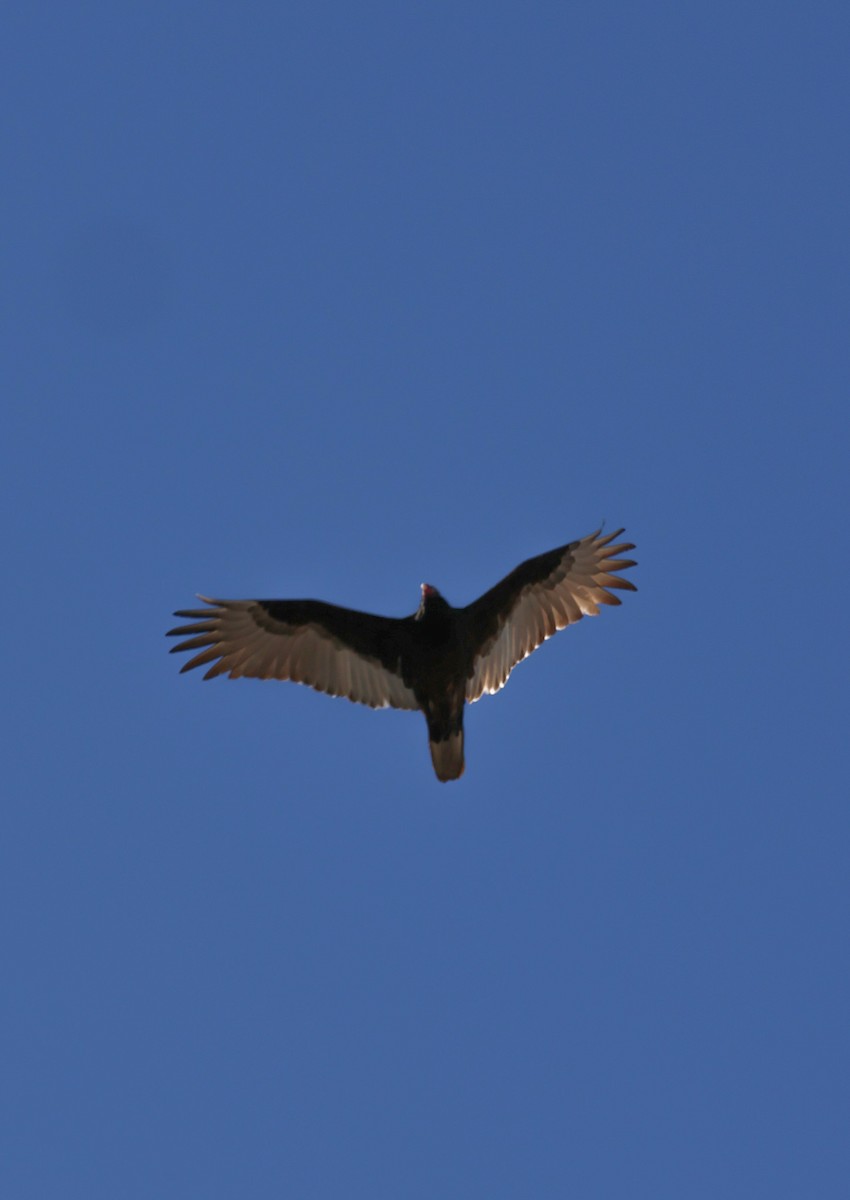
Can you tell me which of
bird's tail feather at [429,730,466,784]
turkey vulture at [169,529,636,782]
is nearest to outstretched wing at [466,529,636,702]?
turkey vulture at [169,529,636,782]

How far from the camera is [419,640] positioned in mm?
8969

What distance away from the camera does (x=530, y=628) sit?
9.35 metres

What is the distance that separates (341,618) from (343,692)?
1.80ft

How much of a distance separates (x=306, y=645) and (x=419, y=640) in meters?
0.92

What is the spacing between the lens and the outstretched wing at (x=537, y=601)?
9211mm

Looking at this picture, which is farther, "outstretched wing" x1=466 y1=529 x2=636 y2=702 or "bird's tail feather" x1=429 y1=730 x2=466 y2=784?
"outstretched wing" x1=466 y1=529 x2=636 y2=702

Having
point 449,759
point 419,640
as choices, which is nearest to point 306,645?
point 419,640

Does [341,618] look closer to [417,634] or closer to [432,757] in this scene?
[417,634]

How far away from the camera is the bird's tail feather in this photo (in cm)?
898

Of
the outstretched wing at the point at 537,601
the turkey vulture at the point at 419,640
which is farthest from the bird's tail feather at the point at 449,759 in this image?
the outstretched wing at the point at 537,601

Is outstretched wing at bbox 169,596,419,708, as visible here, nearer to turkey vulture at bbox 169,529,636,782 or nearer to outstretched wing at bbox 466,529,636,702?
turkey vulture at bbox 169,529,636,782

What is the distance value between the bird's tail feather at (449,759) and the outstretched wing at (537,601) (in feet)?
1.18

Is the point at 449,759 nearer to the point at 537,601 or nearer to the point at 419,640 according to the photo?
the point at 419,640

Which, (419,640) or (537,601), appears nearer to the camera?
(419,640)
